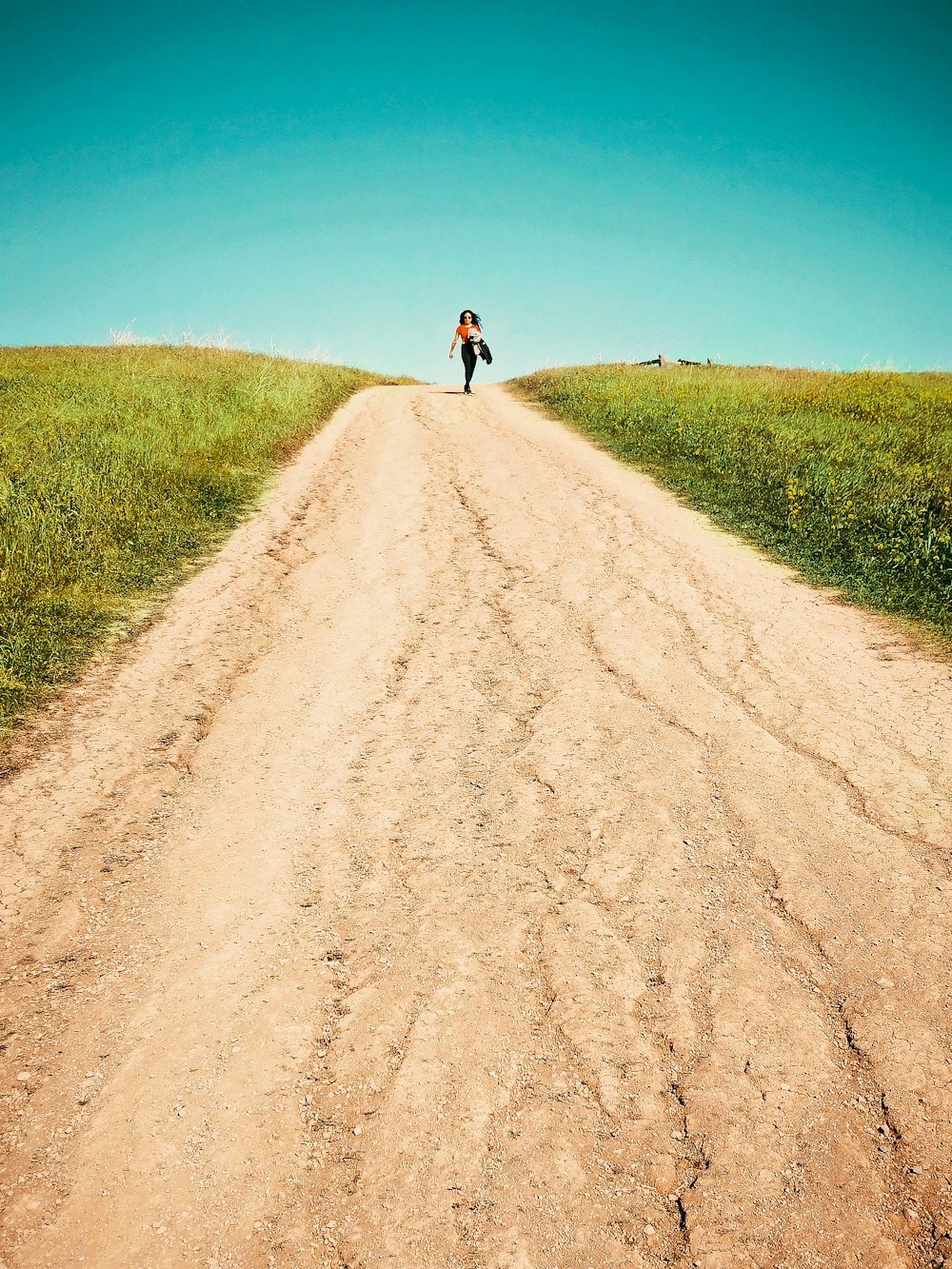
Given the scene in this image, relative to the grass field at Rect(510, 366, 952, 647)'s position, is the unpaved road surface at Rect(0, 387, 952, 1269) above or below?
below

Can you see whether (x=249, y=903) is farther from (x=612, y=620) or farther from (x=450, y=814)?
(x=612, y=620)

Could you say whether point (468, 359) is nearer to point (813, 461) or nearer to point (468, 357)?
point (468, 357)

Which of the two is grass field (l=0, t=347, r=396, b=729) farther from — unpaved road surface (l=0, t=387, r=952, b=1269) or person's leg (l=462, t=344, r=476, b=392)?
person's leg (l=462, t=344, r=476, b=392)

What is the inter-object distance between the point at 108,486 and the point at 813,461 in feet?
25.3

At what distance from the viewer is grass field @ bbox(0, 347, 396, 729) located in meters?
4.18

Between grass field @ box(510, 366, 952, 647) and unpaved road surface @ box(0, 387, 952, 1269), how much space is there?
143 centimetres

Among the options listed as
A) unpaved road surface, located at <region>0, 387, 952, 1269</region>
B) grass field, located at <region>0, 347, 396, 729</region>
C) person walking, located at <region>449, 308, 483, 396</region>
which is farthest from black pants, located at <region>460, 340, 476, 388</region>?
unpaved road surface, located at <region>0, 387, 952, 1269</region>

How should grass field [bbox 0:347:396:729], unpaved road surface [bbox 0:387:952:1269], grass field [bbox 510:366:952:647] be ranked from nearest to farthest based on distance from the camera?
unpaved road surface [bbox 0:387:952:1269] → grass field [bbox 0:347:396:729] → grass field [bbox 510:366:952:647]

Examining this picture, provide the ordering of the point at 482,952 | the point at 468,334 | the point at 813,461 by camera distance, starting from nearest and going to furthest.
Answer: the point at 482,952, the point at 813,461, the point at 468,334

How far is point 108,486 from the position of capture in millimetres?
6195

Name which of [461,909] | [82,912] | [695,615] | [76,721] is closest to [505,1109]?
[461,909]

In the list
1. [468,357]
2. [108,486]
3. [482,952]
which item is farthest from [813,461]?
[468,357]

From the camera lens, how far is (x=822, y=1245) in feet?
5.08

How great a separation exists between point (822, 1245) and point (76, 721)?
3.47m
